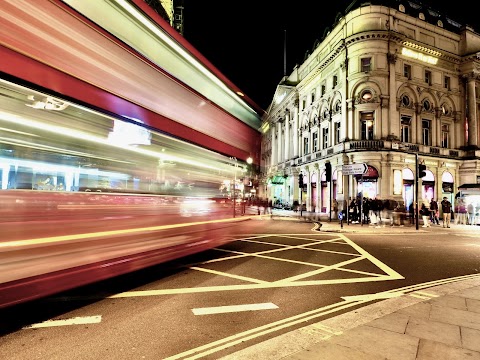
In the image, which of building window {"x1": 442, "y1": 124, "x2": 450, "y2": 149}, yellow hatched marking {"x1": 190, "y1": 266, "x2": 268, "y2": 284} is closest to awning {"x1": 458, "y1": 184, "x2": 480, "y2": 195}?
building window {"x1": 442, "y1": 124, "x2": 450, "y2": 149}

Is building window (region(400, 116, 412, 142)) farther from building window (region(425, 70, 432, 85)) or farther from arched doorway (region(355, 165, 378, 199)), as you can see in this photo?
arched doorway (region(355, 165, 378, 199))

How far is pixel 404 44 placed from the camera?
3192 cm

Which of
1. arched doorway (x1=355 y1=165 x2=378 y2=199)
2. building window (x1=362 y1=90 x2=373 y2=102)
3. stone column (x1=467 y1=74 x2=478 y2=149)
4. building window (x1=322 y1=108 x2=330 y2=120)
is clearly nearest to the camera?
arched doorway (x1=355 y1=165 x2=378 y2=199)

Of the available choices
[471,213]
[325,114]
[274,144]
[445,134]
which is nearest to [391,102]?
[325,114]

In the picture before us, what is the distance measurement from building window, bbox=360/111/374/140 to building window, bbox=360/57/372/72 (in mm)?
4182

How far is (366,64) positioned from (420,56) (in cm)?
613

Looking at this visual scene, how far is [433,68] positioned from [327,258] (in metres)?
33.1

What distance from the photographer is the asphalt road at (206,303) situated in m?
3.95

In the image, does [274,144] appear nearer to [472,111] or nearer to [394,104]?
[394,104]

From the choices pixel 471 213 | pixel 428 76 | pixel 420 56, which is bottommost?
pixel 471 213

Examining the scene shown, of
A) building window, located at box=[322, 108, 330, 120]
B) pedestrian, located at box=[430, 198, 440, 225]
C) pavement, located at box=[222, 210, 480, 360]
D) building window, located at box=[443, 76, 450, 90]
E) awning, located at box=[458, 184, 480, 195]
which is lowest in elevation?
pavement, located at box=[222, 210, 480, 360]

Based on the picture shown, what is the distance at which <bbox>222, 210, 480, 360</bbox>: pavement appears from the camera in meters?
3.50

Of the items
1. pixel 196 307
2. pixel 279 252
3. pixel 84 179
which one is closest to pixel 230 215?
pixel 279 252

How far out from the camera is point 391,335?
3.99 meters
